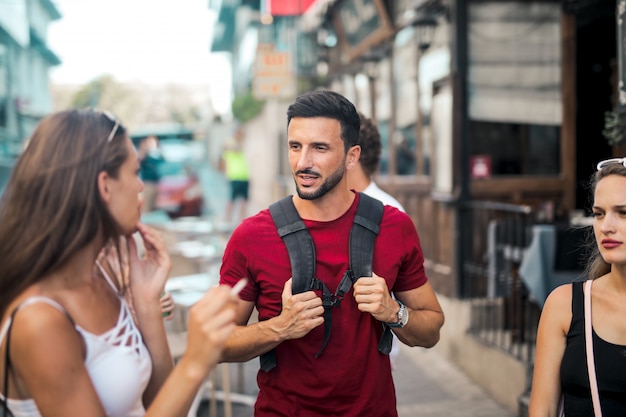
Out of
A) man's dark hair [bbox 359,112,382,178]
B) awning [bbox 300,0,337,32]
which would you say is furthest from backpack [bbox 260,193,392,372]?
awning [bbox 300,0,337,32]

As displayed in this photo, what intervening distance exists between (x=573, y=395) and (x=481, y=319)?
4671mm

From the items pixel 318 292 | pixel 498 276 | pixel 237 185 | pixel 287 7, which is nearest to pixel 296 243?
pixel 318 292

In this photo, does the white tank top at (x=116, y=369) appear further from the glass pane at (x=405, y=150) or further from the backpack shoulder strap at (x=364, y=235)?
the glass pane at (x=405, y=150)

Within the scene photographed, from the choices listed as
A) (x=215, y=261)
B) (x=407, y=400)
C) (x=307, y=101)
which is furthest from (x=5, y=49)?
(x=307, y=101)

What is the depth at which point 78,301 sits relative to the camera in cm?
198

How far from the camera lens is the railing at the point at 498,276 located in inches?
249

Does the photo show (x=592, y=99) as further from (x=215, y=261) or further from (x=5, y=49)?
(x=5, y=49)

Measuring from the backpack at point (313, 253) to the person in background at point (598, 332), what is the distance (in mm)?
556

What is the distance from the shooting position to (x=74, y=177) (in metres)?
1.94

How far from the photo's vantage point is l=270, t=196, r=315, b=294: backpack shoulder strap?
2.50 metres

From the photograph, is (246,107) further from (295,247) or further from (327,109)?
(295,247)

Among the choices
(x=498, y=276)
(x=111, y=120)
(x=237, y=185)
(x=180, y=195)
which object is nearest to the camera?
(x=111, y=120)

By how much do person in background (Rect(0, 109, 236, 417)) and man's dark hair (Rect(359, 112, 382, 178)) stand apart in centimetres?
189

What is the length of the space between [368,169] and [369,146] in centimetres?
15
